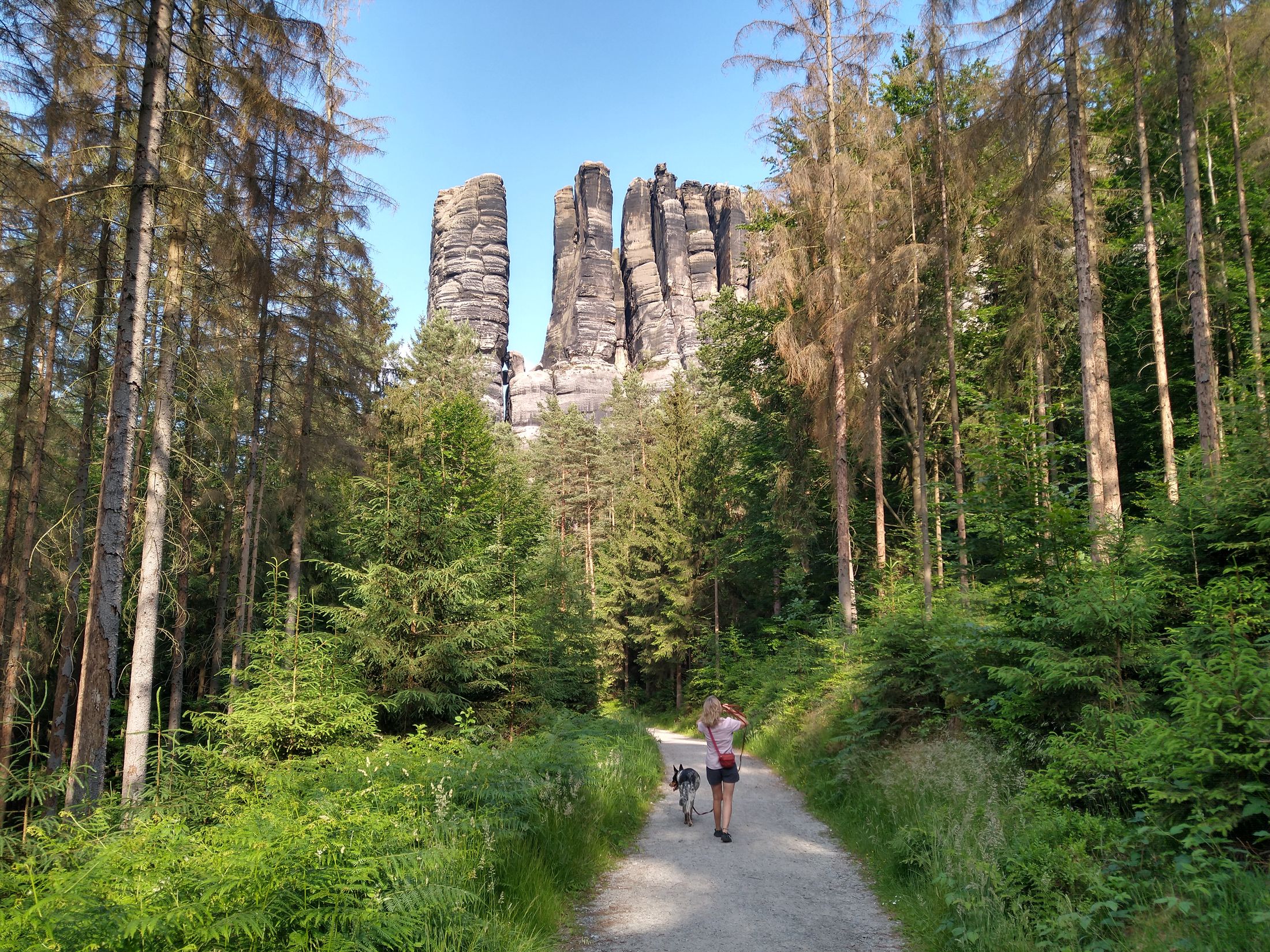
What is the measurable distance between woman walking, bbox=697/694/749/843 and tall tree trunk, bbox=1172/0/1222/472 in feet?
23.3

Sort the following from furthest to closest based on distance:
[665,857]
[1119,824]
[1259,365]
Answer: [1259,365], [665,857], [1119,824]

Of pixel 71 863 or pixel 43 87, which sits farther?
pixel 43 87

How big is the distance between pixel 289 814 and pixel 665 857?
143 inches

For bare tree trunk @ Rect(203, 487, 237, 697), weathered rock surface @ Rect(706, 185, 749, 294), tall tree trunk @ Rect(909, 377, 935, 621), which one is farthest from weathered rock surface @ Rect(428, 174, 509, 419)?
tall tree trunk @ Rect(909, 377, 935, 621)

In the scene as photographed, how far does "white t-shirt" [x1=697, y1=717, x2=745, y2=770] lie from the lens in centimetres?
716

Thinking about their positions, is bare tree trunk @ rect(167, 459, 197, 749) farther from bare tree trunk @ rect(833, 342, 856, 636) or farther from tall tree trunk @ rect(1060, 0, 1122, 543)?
tall tree trunk @ rect(1060, 0, 1122, 543)

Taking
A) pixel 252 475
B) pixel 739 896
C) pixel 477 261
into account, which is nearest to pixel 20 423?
pixel 252 475

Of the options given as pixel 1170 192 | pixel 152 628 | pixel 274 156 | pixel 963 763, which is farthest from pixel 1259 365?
pixel 152 628

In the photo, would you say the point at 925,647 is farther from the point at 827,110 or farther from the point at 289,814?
the point at 827,110

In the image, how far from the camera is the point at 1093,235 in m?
13.5

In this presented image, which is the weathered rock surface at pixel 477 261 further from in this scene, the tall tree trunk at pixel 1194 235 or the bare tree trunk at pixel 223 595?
the tall tree trunk at pixel 1194 235

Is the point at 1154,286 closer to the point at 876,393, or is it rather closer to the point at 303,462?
the point at 876,393

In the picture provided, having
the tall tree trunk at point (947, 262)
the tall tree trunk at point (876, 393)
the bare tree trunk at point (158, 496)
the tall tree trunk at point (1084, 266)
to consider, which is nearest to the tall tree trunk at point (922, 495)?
the tall tree trunk at point (947, 262)

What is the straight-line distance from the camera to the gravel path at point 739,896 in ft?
14.2
